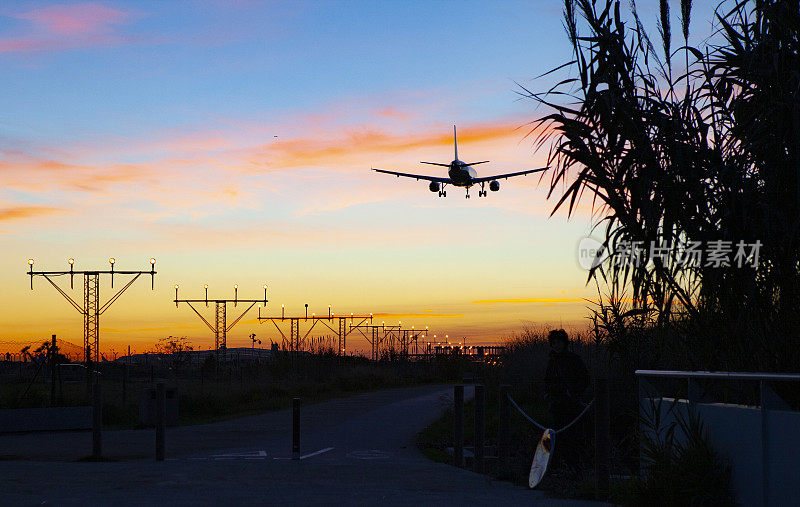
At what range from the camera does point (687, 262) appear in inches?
345

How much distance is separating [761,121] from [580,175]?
1.83 metres

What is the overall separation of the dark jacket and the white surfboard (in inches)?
69.8

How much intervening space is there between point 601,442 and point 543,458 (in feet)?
2.56

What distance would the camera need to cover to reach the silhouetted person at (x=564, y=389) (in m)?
12.2

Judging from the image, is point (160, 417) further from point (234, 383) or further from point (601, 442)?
point (234, 383)

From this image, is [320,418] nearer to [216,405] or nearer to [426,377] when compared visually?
[216,405]

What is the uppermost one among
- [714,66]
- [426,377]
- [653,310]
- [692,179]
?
[714,66]

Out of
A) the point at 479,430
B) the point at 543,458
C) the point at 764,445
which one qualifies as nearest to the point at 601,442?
the point at 543,458

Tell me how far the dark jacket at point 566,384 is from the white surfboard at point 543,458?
177 centimetres

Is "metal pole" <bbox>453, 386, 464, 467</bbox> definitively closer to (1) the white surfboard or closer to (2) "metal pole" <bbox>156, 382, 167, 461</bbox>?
(1) the white surfboard

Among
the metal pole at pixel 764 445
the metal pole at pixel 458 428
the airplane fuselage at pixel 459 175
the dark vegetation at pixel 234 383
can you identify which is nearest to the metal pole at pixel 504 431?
the metal pole at pixel 458 428

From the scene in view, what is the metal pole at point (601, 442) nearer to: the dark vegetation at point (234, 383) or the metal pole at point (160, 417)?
the metal pole at point (160, 417)

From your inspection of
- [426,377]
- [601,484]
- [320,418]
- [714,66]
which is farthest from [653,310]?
[426,377]

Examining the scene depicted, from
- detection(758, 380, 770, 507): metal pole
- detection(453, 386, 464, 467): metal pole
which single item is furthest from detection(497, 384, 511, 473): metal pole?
detection(758, 380, 770, 507): metal pole
